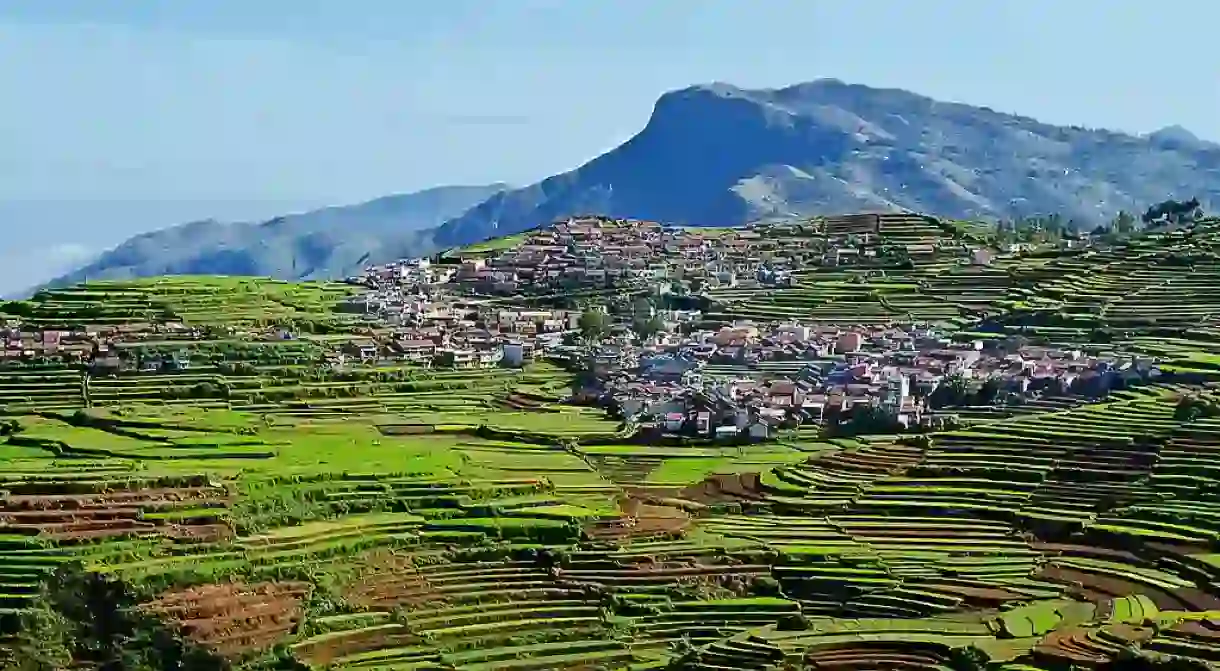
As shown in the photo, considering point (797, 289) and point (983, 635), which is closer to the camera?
point (983, 635)

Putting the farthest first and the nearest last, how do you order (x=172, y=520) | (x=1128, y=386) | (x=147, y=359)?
(x=147, y=359) → (x=1128, y=386) → (x=172, y=520)

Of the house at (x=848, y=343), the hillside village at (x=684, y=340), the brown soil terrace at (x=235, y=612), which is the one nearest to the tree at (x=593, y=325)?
the hillside village at (x=684, y=340)

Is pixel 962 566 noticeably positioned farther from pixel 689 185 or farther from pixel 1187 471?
pixel 689 185

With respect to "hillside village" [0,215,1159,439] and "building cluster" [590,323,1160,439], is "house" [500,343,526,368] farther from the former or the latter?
"building cluster" [590,323,1160,439]

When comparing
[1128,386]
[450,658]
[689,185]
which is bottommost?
[450,658]

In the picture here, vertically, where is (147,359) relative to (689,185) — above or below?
below

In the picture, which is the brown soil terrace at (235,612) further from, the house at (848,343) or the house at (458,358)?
the house at (848,343)

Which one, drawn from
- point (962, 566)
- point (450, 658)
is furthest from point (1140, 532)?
point (450, 658)

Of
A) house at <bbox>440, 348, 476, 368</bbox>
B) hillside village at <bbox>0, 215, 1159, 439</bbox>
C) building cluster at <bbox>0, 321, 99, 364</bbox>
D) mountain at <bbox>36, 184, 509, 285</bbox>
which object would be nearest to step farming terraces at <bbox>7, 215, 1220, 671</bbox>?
building cluster at <bbox>0, 321, 99, 364</bbox>
